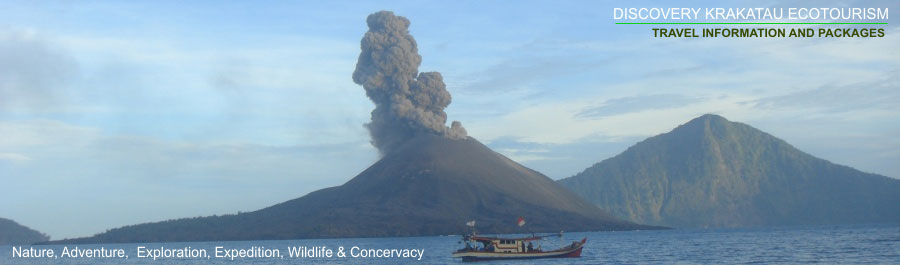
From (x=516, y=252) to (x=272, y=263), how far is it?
32705 millimetres

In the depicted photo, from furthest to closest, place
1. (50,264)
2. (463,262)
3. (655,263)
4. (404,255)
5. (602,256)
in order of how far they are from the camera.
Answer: (50,264) → (404,255) → (602,256) → (463,262) → (655,263)

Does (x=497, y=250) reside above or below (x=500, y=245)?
below

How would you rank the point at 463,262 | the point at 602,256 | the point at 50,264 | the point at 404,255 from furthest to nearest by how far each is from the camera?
the point at 50,264, the point at 404,255, the point at 602,256, the point at 463,262

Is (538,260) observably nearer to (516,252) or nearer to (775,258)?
(516,252)

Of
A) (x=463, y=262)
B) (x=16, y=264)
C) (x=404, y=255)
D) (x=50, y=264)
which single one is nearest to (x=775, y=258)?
(x=463, y=262)

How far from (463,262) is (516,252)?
19.4 feet

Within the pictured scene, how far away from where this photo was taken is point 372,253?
14000cm

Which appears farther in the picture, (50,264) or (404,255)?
(50,264)

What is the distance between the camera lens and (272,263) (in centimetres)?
11744

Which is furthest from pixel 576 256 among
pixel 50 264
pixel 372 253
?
pixel 50 264

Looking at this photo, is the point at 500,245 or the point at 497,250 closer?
the point at 500,245

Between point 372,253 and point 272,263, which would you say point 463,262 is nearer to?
point 272,263

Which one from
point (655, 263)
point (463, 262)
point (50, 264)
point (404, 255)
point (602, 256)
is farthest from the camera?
point (50, 264)

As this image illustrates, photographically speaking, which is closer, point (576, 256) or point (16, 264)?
point (576, 256)
